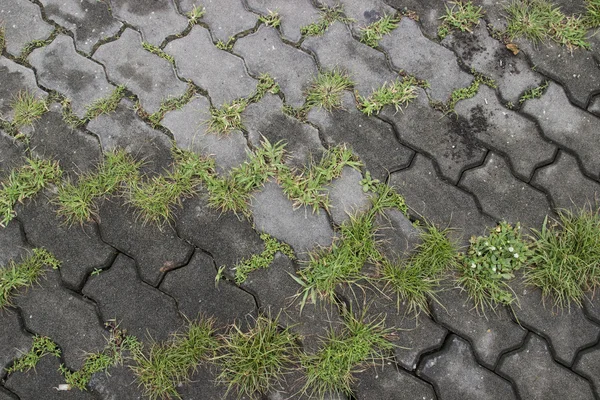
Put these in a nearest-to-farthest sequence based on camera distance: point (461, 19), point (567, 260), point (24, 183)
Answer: point (567, 260)
point (24, 183)
point (461, 19)

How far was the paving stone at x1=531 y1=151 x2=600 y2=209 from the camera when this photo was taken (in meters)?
2.68

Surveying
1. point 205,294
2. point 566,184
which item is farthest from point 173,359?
point 566,184

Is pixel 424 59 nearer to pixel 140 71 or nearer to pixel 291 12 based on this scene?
pixel 291 12

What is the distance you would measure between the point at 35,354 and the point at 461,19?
2.80 meters

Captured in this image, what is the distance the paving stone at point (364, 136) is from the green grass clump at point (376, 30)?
33 centimetres

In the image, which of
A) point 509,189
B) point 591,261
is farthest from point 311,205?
point 591,261

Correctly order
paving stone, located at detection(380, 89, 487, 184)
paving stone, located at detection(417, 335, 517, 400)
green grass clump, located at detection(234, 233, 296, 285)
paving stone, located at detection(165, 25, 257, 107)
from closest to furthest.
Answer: paving stone, located at detection(417, 335, 517, 400), green grass clump, located at detection(234, 233, 296, 285), paving stone, located at detection(380, 89, 487, 184), paving stone, located at detection(165, 25, 257, 107)

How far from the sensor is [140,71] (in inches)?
112

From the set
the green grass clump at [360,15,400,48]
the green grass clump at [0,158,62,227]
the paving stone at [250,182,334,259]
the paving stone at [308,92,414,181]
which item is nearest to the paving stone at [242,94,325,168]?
the paving stone at [308,92,414,181]

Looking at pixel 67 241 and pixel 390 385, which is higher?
pixel 390 385

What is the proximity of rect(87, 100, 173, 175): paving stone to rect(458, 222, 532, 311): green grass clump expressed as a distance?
1609 millimetres

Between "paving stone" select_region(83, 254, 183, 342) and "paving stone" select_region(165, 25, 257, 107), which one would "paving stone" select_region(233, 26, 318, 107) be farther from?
"paving stone" select_region(83, 254, 183, 342)

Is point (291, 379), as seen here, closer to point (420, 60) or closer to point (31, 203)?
point (31, 203)

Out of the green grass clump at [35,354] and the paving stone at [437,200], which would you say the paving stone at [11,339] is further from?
the paving stone at [437,200]
